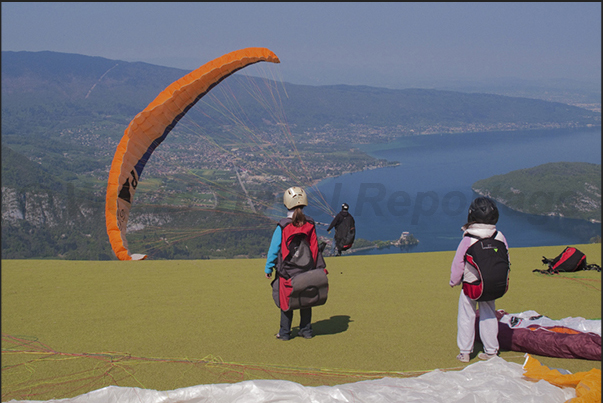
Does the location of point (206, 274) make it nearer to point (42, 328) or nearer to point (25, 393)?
point (42, 328)

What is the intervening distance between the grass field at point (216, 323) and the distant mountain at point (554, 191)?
249 ft

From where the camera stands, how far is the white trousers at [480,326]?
10.9 ft

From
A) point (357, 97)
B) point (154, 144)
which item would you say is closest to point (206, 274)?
point (154, 144)

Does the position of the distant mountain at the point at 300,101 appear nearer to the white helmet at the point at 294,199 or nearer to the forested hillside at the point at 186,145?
the forested hillside at the point at 186,145

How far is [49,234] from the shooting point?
54.3m

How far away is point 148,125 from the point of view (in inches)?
303

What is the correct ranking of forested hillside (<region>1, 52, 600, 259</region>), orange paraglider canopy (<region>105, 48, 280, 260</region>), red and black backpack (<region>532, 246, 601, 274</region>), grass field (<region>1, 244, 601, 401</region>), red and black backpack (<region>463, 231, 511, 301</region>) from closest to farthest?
grass field (<region>1, 244, 601, 401</region>) → red and black backpack (<region>463, 231, 511, 301</region>) → red and black backpack (<region>532, 246, 601, 274</region>) → orange paraglider canopy (<region>105, 48, 280, 260</region>) → forested hillside (<region>1, 52, 600, 259</region>)

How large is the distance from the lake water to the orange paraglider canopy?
24.8ft

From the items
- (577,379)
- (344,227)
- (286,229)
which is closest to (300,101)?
(344,227)

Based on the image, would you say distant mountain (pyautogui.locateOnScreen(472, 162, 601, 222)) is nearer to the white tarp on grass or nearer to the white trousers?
the white trousers

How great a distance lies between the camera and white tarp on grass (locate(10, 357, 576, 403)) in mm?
2338

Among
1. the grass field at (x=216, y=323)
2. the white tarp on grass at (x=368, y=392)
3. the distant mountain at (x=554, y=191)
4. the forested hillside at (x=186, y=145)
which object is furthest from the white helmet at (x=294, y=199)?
the distant mountain at (x=554, y=191)

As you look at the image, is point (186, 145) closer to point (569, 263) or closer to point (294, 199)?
point (569, 263)

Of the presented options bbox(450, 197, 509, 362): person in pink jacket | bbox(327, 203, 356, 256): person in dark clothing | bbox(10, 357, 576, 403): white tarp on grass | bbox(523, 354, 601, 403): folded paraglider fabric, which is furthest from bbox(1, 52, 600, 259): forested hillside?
bbox(523, 354, 601, 403): folded paraglider fabric
